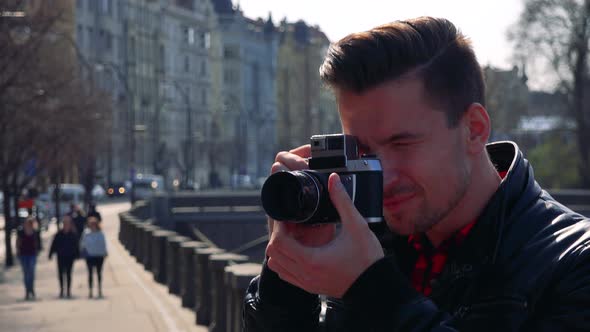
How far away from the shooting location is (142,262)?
119ft

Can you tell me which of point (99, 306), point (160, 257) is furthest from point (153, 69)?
point (99, 306)

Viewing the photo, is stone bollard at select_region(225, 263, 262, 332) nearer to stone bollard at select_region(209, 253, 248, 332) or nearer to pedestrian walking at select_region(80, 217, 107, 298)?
stone bollard at select_region(209, 253, 248, 332)

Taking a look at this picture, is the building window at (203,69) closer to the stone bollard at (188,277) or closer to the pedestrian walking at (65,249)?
the pedestrian walking at (65,249)

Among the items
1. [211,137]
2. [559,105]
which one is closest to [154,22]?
[211,137]

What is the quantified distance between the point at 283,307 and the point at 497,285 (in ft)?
1.59

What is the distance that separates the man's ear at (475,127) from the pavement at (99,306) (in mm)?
16079

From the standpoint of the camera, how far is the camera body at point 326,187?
282 centimetres

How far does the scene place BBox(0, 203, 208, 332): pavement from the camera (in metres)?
19.7

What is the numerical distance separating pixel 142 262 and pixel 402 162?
33677 mm

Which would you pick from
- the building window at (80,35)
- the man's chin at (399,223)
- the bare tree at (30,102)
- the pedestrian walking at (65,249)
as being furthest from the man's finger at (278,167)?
the building window at (80,35)

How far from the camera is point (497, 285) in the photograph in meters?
2.82

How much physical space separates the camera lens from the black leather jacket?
168mm

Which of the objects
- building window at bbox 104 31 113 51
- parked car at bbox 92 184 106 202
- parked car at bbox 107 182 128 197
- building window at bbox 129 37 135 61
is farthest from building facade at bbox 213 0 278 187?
parked car at bbox 107 182 128 197

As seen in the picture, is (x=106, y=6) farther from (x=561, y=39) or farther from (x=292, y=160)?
(x=292, y=160)
